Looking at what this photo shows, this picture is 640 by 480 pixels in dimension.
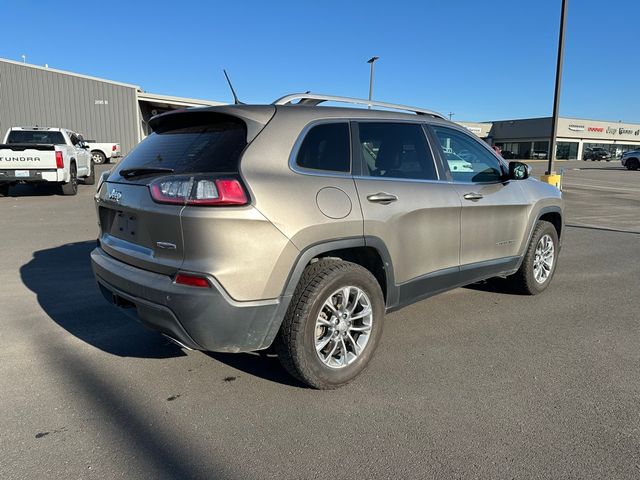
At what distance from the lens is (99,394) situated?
3117mm

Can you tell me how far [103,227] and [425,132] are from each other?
2.62 m

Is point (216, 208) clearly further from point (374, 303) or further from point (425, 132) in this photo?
point (425, 132)

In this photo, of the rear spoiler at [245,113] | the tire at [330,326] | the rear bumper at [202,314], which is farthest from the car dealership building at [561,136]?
the rear bumper at [202,314]

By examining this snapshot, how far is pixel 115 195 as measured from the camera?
329 cm

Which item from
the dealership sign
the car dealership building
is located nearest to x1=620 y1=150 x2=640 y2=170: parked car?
the car dealership building

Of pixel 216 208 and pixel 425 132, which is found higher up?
pixel 425 132

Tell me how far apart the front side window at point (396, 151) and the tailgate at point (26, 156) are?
37.6ft

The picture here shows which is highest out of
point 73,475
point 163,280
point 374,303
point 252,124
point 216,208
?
point 252,124

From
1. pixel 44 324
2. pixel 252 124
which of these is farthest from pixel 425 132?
pixel 44 324

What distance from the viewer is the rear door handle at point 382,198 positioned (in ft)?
10.8

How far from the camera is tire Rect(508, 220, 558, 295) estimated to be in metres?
5.03

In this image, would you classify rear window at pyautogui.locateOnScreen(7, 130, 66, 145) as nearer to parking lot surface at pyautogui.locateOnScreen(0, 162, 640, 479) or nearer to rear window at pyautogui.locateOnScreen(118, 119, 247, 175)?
parking lot surface at pyautogui.locateOnScreen(0, 162, 640, 479)

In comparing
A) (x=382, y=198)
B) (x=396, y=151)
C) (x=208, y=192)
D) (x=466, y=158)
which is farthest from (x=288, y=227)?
(x=466, y=158)

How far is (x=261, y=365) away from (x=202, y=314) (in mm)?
1027
